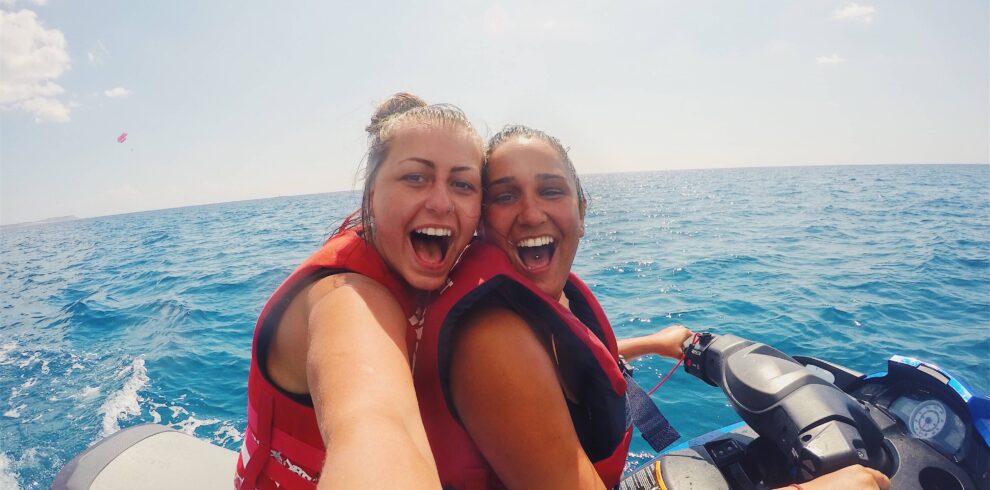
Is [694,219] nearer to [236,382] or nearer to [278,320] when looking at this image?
[236,382]

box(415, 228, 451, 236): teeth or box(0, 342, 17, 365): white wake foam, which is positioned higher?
box(415, 228, 451, 236): teeth

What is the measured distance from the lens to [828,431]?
7.30 ft

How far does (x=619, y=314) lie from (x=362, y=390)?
8084mm

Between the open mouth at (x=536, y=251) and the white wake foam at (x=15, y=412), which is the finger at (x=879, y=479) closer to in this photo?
the open mouth at (x=536, y=251)

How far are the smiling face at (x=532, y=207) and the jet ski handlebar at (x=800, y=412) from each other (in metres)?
1.42

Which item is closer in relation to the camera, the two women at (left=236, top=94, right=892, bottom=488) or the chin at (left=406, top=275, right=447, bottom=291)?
the two women at (left=236, top=94, right=892, bottom=488)

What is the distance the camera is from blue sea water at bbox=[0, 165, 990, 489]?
5715 millimetres

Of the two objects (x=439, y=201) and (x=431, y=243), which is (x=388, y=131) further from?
(x=431, y=243)

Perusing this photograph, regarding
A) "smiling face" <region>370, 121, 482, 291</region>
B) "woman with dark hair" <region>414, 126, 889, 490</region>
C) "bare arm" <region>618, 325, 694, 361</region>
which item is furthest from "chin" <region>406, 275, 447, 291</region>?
"bare arm" <region>618, 325, 694, 361</region>

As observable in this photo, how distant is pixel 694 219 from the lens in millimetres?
22484

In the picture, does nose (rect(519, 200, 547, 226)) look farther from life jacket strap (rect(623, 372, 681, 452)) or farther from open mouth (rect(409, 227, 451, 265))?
life jacket strap (rect(623, 372, 681, 452))

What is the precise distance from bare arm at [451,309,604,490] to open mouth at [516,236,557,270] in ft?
2.81

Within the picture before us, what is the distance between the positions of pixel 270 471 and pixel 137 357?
792cm

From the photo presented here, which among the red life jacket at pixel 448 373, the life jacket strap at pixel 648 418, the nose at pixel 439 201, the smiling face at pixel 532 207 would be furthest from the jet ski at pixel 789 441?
the nose at pixel 439 201
